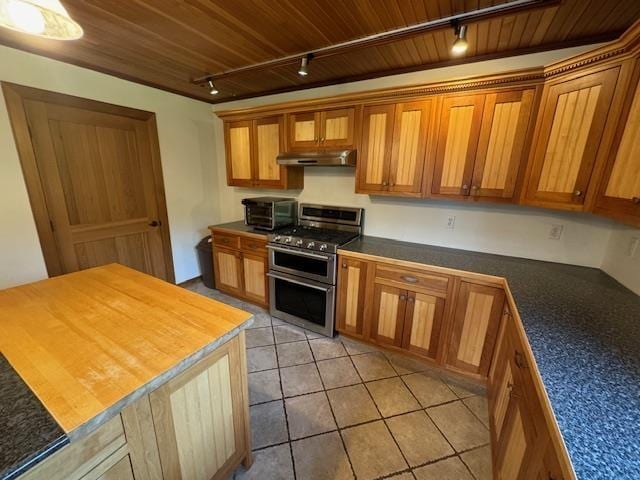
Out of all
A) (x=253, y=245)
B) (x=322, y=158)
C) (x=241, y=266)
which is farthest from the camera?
(x=241, y=266)

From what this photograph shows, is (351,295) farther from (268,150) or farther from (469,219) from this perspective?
(268,150)

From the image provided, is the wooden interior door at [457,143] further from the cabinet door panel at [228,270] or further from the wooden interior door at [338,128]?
the cabinet door panel at [228,270]

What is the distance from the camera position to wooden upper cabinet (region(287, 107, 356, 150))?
2381 millimetres

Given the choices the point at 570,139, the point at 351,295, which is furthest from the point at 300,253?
the point at 570,139

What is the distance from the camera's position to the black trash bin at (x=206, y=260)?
11.2 feet

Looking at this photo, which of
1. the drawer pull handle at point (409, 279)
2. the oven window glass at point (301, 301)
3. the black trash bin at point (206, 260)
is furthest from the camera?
the black trash bin at point (206, 260)

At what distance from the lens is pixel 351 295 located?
2.34 m

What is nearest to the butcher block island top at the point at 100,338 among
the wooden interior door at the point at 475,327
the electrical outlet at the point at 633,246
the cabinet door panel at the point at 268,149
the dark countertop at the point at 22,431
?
the dark countertop at the point at 22,431

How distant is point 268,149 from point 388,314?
2.11m

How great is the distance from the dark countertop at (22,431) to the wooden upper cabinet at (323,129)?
7.83ft

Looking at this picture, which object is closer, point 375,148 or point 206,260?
point 375,148

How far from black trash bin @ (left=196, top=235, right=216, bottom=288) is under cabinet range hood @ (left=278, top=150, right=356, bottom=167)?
1573mm

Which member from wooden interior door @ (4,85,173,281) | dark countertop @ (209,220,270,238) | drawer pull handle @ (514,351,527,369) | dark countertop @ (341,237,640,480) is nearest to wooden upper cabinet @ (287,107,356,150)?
dark countertop @ (209,220,270,238)

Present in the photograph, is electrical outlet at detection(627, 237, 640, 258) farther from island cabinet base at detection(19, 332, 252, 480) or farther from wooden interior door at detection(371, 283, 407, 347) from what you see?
island cabinet base at detection(19, 332, 252, 480)
